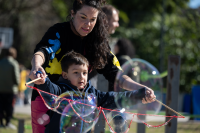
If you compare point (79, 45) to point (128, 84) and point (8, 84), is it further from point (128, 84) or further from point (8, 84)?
point (8, 84)

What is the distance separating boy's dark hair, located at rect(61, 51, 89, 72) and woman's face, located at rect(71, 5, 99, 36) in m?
0.22

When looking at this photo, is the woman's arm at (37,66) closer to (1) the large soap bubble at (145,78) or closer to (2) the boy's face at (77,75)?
(2) the boy's face at (77,75)

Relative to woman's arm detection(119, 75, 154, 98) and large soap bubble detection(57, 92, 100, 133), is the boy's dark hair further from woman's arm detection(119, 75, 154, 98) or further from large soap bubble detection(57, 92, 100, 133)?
woman's arm detection(119, 75, 154, 98)

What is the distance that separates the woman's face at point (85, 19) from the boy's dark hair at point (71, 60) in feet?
0.74

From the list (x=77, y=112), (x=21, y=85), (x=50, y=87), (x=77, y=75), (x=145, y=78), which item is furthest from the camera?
(x=21, y=85)

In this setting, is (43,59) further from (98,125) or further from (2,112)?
(2,112)

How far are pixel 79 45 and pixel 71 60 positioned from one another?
0.31 m

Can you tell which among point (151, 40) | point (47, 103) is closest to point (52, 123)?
point (47, 103)

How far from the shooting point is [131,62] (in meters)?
3.79

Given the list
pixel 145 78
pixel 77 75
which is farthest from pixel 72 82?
pixel 145 78

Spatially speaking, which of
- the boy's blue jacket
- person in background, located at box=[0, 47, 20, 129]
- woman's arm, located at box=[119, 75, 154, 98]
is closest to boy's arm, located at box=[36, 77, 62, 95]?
the boy's blue jacket

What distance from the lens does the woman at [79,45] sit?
8.37ft

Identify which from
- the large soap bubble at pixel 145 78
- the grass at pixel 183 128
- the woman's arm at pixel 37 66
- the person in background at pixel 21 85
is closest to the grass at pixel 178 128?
the grass at pixel 183 128

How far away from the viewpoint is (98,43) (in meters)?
2.87
